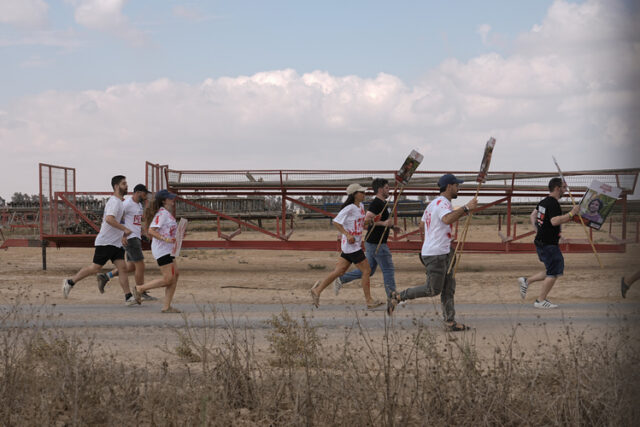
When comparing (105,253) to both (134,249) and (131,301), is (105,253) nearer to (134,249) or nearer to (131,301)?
(134,249)

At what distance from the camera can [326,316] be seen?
9789mm

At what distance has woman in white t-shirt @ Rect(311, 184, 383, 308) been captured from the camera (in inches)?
397

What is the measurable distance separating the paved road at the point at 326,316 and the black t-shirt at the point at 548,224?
1012 mm

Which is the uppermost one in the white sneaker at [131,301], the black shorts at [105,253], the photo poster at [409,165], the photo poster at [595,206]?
the photo poster at [409,165]

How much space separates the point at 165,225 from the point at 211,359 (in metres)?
3.79

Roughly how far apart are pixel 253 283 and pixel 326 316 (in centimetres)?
533

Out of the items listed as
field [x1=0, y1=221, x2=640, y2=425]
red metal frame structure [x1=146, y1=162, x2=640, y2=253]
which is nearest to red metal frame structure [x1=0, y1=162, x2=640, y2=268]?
red metal frame structure [x1=146, y1=162, x2=640, y2=253]

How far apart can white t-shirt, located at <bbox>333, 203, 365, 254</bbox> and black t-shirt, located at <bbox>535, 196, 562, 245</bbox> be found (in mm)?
2599

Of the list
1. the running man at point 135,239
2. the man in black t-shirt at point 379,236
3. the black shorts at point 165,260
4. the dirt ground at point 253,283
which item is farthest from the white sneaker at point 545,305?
the running man at point 135,239

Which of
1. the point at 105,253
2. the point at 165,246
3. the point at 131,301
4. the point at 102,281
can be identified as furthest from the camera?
the point at 102,281

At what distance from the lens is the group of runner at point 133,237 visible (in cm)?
994

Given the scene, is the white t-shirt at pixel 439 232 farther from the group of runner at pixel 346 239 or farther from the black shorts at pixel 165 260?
the black shorts at pixel 165 260

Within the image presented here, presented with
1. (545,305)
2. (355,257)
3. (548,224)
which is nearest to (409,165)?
(355,257)

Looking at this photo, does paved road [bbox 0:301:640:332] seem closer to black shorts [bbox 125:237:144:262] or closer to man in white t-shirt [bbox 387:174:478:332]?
man in white t-shirt [bbox 387:174:478:332]
